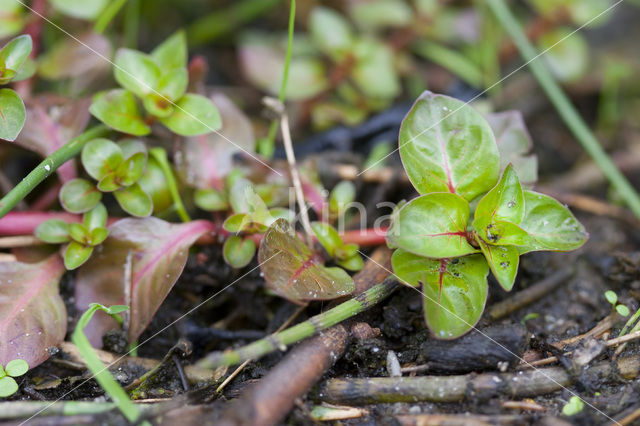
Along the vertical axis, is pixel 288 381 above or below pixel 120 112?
below

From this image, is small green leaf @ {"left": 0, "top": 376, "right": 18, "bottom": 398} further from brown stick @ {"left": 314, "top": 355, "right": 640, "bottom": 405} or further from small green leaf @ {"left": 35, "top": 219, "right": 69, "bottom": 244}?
brown stick @ {"left": 314, "top": 355, "right": 640, "bottom": 405}

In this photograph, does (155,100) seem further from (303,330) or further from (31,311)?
(303,330)

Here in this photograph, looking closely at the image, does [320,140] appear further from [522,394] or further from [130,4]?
[522,394]

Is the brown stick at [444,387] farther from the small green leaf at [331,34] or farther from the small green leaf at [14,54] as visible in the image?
the small green leaf at [331,34]

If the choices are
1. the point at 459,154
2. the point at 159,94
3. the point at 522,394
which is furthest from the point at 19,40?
the point at 522,394

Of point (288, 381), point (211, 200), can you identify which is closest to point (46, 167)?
point (211, 200)

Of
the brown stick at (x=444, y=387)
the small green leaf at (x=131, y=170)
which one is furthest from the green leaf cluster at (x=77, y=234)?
Result: the brown stick at (x=444, y=387)

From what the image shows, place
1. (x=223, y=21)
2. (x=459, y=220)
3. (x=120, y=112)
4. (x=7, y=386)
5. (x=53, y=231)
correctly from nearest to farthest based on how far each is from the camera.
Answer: (x=7, y=386), (x=459, y=220), (x=53, y=231), (x=120, y=112), (x=223, y=21)
